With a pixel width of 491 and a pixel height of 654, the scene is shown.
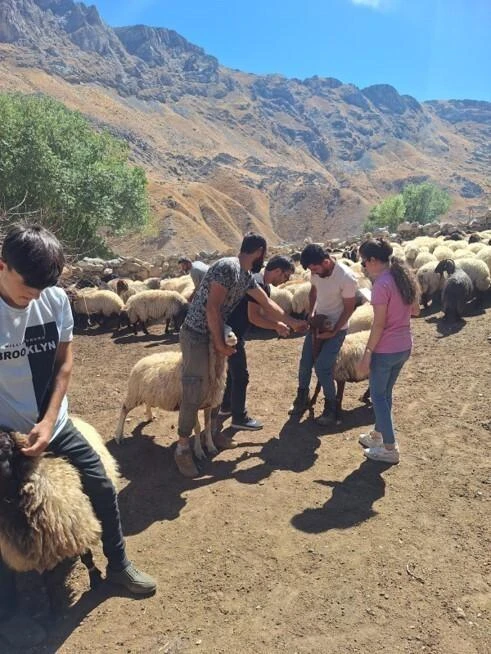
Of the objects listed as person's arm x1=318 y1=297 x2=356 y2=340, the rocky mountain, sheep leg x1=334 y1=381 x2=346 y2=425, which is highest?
the rocky mountain

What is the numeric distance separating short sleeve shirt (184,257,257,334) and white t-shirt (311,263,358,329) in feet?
3.42

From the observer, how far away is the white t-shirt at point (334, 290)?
4.96 m

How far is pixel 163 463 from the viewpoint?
480cm

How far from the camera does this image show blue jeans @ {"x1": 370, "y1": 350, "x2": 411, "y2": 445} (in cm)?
418

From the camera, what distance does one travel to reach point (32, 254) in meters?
2.17

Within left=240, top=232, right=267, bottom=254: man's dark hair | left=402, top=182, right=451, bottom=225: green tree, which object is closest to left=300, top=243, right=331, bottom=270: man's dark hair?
left=240, top=232, right=267, bottom=254: man's dark hair

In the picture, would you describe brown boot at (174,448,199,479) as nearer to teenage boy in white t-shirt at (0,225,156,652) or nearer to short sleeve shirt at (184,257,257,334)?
short sleeve shirt at (184,257,257,334)

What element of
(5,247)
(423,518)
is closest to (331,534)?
(423,518)

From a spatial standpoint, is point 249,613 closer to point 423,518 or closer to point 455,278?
point 423,518

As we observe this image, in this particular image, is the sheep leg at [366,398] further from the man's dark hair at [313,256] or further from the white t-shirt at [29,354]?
the white t-shirt at [29,354]

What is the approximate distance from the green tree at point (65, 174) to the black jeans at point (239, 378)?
1411 centimetres

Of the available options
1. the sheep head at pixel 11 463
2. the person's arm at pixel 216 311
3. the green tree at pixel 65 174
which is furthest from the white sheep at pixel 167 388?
the green tree at pixel 65 174

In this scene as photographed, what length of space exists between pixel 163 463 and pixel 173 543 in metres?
1.33

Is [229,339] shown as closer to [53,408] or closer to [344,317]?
[344,317]
